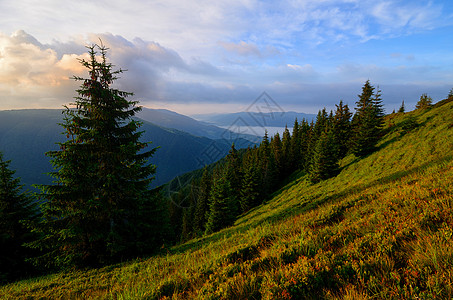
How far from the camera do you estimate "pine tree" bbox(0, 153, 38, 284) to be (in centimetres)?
1320

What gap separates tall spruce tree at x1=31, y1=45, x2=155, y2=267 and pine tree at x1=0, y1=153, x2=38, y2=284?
6.10 m

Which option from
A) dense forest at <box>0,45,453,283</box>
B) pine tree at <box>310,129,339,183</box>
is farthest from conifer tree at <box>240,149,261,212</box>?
dense forest at <box>0,45,453,283</box>

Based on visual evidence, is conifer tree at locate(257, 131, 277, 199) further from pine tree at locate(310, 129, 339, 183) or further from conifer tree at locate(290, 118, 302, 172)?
pine tree at locate(310, 129, 339, 183)

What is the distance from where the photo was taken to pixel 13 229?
1430 cm

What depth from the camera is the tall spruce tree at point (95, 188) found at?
1017cm

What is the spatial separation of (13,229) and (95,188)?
10.7 metres

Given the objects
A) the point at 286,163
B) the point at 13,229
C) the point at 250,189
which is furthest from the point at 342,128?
the point at 13,229

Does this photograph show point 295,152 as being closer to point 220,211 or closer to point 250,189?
point 250,189

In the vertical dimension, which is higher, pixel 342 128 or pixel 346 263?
pixel 342 128

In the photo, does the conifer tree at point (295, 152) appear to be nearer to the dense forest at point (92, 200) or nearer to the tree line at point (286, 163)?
Result: the tree line at point (286, 163)

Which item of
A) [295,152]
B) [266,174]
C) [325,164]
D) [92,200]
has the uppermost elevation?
[92,200]

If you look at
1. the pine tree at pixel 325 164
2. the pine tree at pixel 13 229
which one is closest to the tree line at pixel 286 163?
the pine tree at pixel 325 164

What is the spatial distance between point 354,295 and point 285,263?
1554mm

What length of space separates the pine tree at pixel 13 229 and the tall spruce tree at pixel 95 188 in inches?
240
